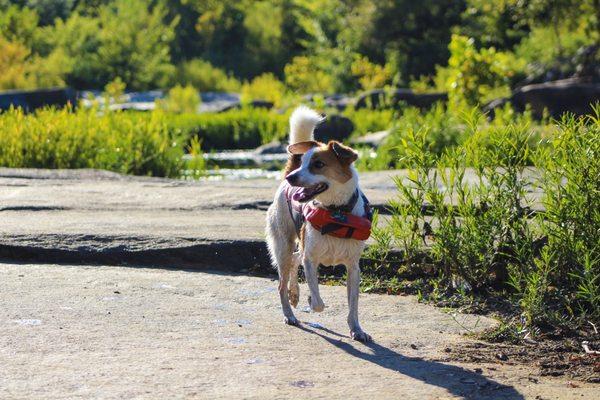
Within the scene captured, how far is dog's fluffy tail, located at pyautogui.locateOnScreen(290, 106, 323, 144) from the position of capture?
562 centimetres

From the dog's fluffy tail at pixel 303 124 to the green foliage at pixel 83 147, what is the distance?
614 centimetres

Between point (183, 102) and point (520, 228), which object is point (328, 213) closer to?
point (520, 228)

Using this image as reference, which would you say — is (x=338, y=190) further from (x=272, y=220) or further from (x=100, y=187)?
(x=100, y=187)

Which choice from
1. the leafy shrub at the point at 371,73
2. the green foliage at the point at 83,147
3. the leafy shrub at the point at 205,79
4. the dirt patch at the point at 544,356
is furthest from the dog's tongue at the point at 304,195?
the leafy shrub at the point at 205,79

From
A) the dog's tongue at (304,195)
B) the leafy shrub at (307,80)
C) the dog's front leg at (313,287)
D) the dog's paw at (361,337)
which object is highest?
the leafy shrub at (307,80)

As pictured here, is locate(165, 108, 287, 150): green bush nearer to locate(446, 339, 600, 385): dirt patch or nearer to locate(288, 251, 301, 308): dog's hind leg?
locate(288, 251, 301, 308): dog's hind leg

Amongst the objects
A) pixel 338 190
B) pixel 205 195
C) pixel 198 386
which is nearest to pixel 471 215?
pixel 338 190

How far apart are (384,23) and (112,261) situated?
2159 cm

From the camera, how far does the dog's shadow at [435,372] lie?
4266 millimetres

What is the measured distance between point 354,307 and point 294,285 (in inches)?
23.7

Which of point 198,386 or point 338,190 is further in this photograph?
point 338,190

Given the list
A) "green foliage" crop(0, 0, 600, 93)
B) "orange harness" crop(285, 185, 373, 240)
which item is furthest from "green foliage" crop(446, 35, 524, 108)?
"orange harness" crop(285, 185, 373, 240)

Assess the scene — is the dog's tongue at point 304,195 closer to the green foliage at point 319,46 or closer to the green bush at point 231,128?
the green bush at point 231,128

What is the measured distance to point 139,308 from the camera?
5.59 metres
